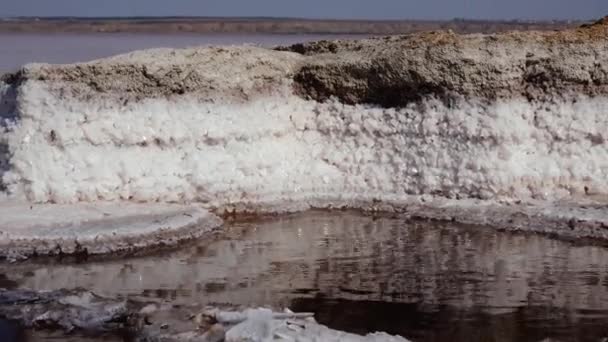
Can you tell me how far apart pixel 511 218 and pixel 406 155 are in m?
2.26

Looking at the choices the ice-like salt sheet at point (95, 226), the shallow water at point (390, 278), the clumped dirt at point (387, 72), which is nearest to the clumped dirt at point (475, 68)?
the clumped dirt at point (387, 72)

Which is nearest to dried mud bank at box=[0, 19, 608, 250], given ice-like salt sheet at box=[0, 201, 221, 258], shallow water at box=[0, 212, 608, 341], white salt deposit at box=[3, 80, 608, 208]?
white salt deposit at box=[3, 80, 608, 208]

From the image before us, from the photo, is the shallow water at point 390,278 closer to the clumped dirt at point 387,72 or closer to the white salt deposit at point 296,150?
the white salt deposit at point 296,150

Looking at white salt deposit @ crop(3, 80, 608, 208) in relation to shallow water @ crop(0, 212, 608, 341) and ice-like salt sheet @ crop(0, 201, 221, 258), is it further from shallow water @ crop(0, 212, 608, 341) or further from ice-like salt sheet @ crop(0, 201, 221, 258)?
shallow water @ crop(0, 212, 608, 341)

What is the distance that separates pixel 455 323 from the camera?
10.0 m

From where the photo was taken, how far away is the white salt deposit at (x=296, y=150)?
1473 centimetres

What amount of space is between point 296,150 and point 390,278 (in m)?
5.01

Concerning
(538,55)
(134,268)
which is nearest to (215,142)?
(134,268)

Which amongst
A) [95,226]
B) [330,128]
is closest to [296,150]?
[330,128]

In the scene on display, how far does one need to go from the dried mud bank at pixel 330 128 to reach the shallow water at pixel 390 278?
1384 mm

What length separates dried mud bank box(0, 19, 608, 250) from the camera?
14805 mm

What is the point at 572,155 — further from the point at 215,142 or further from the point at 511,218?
the point at 215,142

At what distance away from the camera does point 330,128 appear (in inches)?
648

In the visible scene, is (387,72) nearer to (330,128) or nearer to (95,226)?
(330,128)
